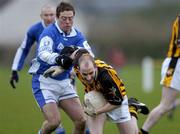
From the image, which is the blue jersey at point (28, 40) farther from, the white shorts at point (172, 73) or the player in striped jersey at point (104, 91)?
the player in striped jersey at point (104, 91)

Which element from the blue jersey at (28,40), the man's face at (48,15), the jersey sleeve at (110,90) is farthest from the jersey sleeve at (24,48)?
the jersey sleeve at (110,90)

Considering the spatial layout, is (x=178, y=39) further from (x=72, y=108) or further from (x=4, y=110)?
(x=4, y=110)

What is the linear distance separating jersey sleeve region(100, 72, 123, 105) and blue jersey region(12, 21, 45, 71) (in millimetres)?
3190

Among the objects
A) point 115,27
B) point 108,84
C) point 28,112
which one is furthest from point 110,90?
point 115,27

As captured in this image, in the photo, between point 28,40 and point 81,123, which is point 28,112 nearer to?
point 28,40

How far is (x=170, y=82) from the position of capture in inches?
503

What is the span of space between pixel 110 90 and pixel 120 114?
555 millimetres

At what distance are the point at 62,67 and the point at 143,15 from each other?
44896mm

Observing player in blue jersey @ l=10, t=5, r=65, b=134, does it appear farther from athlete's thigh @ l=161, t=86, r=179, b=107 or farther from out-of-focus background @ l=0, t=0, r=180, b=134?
out-of-focus background @ l=0, t=0, r=180, b=134

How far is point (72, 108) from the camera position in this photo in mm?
11734

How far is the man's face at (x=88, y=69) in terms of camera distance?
9703 mm

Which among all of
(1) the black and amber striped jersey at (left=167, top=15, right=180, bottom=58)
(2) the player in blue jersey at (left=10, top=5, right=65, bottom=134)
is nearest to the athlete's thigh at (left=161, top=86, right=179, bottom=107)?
(1) the black and amber striped jersey at (left=167, top=15, right=180, bottom=58)

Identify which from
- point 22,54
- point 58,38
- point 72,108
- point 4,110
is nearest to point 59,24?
point 58,38

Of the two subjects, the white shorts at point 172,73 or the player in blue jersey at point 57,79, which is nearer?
the player in blue jersey at point 57,79
